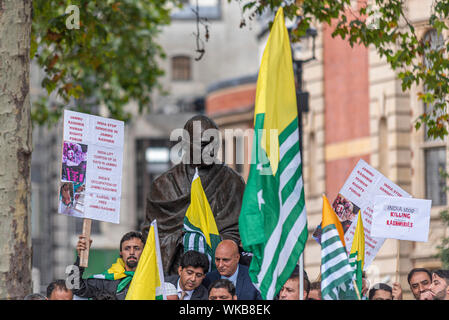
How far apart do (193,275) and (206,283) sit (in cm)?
33

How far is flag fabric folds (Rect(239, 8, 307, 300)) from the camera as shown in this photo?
386 inches

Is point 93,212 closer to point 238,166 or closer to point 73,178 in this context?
point 73,178

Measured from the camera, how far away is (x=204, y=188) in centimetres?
1253

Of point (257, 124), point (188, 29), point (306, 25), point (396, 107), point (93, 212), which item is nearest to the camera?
point (257, 124)

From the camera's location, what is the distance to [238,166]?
128ft

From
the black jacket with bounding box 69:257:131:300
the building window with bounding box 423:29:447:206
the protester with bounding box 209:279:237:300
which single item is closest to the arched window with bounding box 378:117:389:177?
the building window with bounding box 423:29:447:206

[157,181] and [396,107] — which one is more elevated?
[396,107]

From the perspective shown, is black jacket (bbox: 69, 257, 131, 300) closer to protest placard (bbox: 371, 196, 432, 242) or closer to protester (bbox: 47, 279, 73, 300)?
protester (bbox: 47, 279, 73, 300)

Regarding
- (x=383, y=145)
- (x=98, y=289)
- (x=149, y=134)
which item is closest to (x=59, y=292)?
(x=98, y=289)

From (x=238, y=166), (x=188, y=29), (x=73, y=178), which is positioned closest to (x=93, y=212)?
(x=73, y=178)

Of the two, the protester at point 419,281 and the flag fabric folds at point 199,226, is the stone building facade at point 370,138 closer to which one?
the protester at point 419,281

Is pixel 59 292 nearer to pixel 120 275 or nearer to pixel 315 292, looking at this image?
pixel 120 275
